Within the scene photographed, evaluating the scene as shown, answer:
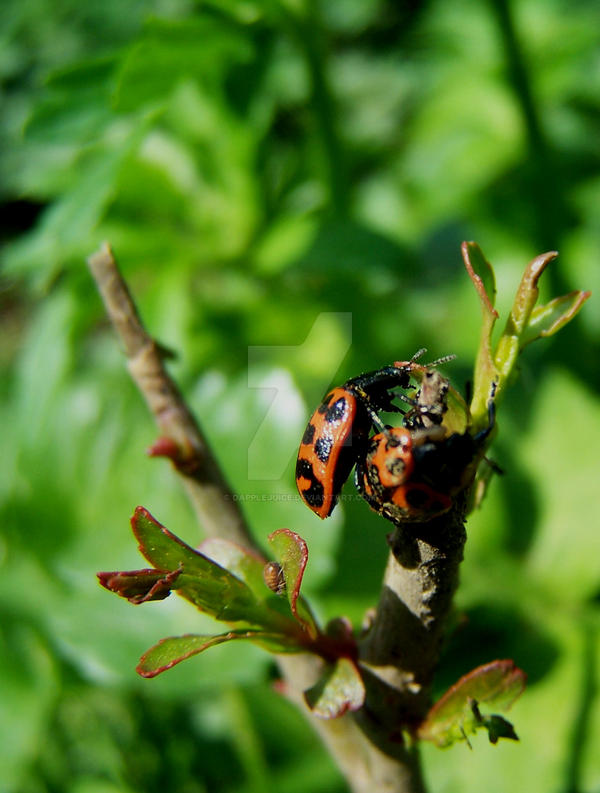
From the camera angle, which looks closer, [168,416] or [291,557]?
[291,557]

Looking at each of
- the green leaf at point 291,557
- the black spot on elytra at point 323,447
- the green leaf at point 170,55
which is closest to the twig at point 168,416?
the black spot on elytra at point 323,447

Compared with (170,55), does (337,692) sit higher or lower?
lower

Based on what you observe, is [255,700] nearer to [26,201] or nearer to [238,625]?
[238,625]

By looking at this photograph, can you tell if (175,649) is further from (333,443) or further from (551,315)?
(551,315)

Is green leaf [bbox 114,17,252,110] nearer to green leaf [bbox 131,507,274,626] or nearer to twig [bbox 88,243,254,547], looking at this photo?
twig [bbox 88,243,254,547]

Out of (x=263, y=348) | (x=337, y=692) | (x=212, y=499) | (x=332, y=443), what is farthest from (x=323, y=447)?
(x=263, y=348)

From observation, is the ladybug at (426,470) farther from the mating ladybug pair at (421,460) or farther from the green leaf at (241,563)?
the green leaf at (241,563)

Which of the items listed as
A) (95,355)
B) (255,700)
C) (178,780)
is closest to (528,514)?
(255,700)
